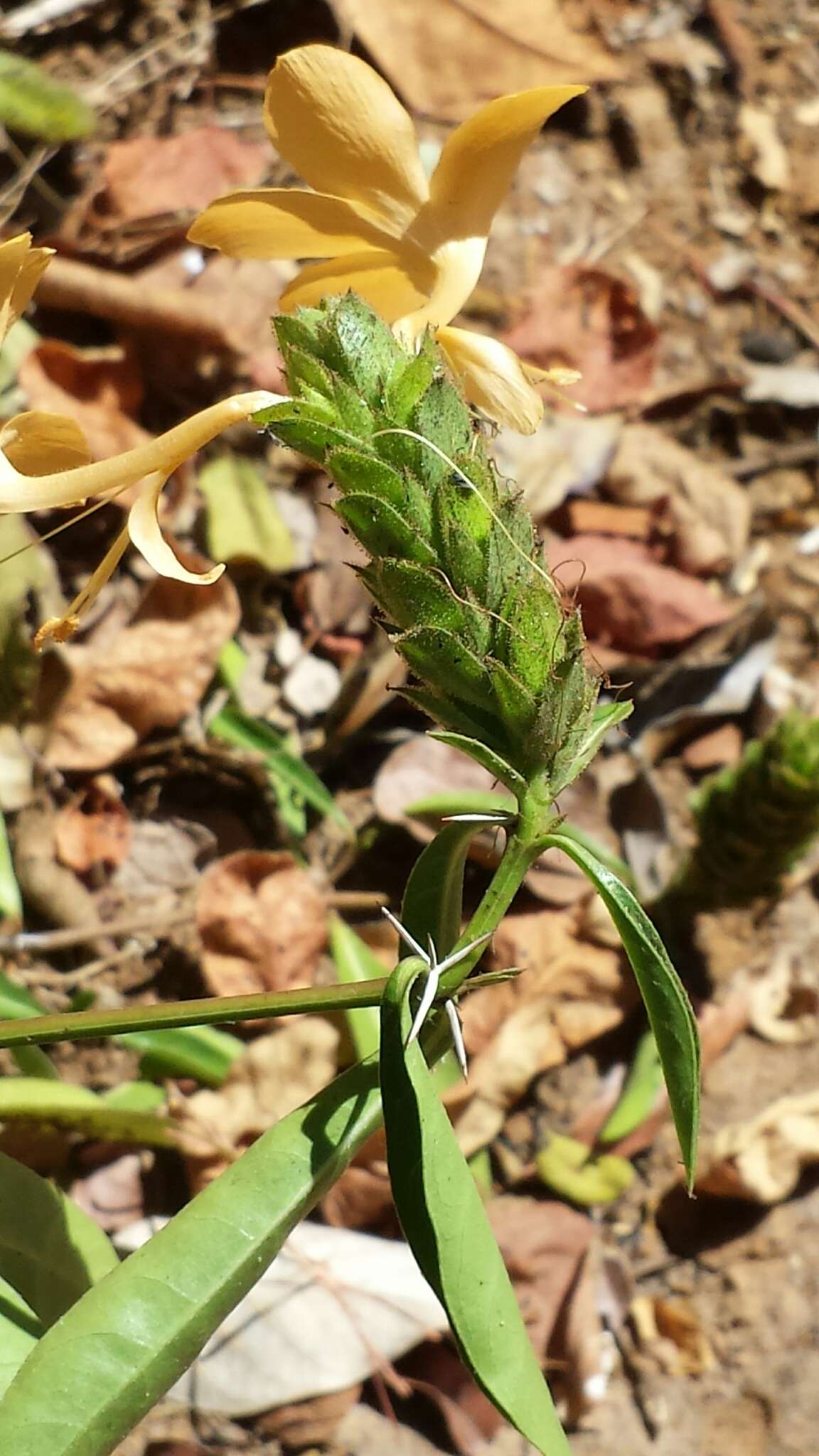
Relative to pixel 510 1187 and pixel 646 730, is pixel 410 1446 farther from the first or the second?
pixel 646 730

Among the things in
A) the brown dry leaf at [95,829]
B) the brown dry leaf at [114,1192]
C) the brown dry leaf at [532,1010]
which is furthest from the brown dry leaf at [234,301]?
the brown dry leaf at [114,1192]

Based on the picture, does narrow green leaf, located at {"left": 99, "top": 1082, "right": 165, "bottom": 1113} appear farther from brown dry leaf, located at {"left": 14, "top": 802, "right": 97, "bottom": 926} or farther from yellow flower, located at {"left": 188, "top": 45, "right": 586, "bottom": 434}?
yellow flower, located at {"left": 188, "top": 45, "right": 586, "bottom": 434}

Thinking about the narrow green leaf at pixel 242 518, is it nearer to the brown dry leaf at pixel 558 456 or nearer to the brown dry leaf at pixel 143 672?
the brown dry leaf at pixel 143 672

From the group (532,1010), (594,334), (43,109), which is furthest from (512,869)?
(594,334)

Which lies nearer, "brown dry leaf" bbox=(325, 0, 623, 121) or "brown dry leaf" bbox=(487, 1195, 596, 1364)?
"brown dry leaf" bbox=(487, 1195, 596, 1364)

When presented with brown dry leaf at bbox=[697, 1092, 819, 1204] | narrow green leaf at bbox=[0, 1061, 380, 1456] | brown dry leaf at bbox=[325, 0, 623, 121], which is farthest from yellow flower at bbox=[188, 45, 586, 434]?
brown dry leaf at bbox=[325, 0, 623, 121]

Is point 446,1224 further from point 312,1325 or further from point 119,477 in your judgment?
point 312,1325
